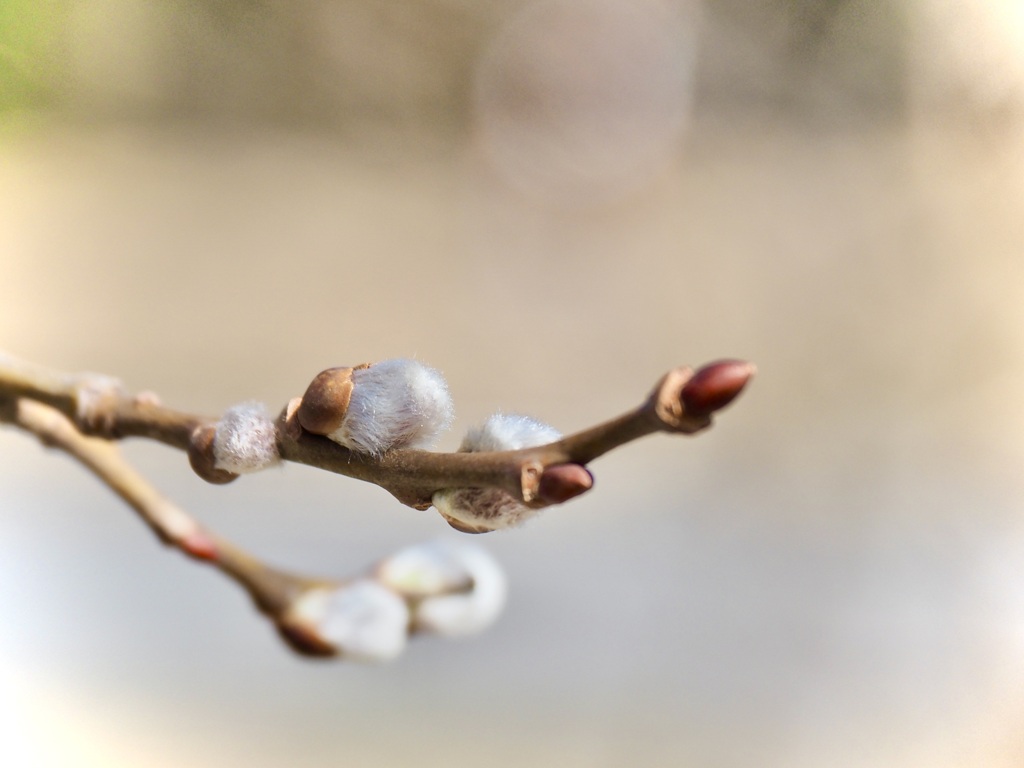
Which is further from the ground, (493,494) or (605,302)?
(605,302)

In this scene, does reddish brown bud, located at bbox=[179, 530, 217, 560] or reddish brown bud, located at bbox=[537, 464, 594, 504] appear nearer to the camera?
reddish brown bud, located at bbox=[537, 464, 594, 504]

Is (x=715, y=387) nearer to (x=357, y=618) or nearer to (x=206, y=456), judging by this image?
(x=206, y=456)

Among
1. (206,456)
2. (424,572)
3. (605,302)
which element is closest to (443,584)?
(424,572)

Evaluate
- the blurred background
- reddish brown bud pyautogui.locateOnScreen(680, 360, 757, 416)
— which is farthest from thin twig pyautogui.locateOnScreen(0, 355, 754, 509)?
the blurred background

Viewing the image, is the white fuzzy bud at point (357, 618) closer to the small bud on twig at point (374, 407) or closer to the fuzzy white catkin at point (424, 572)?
the fuzzy white catkin at point (424, 572)

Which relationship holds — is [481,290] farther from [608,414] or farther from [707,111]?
[707,111]

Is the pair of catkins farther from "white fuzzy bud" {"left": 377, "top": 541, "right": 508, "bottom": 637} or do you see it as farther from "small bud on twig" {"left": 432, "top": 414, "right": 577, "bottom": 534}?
"white fuzzy bud" {"left": 377, "top": 541, "right": 508, "bottom": 637}

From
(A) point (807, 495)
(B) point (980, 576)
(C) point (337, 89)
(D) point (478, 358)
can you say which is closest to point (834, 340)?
(A) point (807, 495)

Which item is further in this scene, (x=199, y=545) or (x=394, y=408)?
(x=199, y=545)
